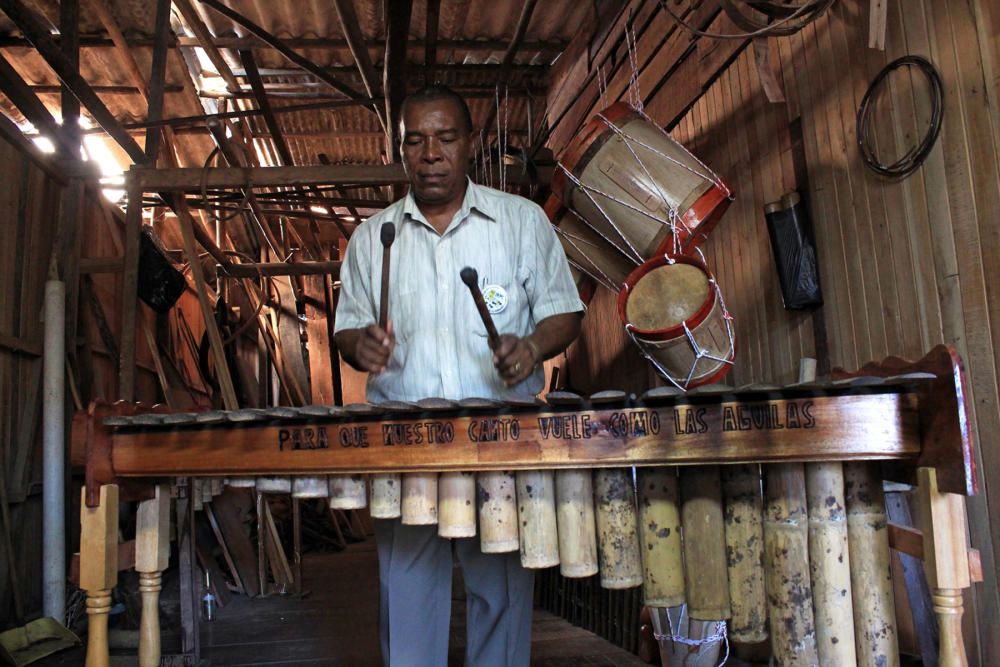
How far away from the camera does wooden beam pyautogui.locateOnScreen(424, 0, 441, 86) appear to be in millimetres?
4492

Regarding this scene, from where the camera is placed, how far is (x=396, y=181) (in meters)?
5.08

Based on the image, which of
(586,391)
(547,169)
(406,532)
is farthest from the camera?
(586,391)

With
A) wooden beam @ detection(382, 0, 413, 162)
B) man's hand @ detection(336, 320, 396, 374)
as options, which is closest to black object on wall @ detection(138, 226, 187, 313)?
wooden beam @ detection(382, 0, 413, 162)

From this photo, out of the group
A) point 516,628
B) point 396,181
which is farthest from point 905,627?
point 396,181

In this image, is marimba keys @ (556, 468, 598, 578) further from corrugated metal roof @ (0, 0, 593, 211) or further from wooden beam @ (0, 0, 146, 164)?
wooden beam @ (0, 0, 146, 164)

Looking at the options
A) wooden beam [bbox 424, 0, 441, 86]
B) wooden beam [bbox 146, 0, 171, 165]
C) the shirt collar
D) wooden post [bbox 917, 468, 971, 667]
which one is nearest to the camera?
wooden post [bbox 917, 468, 971, 667]

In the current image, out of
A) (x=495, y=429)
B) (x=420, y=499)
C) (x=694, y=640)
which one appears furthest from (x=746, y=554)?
(x=694, y=640)

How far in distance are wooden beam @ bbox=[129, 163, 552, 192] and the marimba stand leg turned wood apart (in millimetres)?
3042

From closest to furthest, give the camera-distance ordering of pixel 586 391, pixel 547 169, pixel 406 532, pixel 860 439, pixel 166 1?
pixel 860 439 < pixel 406 532 < pixel 166 1 < pixel 547 169 < pixel 586 391

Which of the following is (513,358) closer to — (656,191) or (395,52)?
(656,191)

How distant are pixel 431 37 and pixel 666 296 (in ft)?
9.54

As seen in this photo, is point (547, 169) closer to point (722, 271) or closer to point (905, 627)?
point (722, 271)

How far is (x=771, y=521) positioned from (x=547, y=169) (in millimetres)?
3674

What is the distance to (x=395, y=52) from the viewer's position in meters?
4.31
